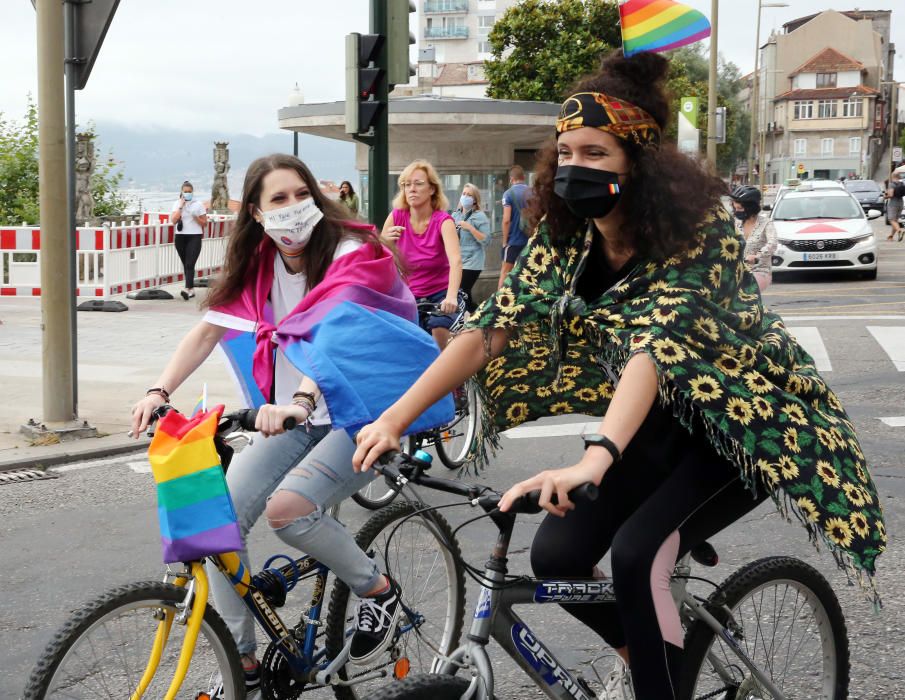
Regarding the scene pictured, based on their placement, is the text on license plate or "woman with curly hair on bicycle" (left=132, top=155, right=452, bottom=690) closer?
"woman with curly hair on bicycle" (left=132, top=155, right=452, bottom=690)

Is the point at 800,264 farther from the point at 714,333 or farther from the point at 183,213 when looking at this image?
the point at 714,333

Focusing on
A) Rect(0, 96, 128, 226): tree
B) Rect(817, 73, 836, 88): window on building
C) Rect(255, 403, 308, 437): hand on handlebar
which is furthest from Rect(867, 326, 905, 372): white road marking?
Rect(817, 73, 836, 88): window on building

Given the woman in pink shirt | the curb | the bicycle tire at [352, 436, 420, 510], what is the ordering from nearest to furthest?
the bicycle tire at [352, 436, 420, 510], the curb, the woman in pink shirt

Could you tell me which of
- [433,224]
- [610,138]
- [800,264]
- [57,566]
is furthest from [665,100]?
[800,264]

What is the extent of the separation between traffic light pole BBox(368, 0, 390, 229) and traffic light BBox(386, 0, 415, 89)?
1.7 inches

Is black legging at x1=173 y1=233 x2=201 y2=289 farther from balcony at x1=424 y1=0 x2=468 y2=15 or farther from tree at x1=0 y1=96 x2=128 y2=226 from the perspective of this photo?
balcony at x1=424 y1=0 x2=468 y2=15

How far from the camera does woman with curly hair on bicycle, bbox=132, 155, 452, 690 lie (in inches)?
128

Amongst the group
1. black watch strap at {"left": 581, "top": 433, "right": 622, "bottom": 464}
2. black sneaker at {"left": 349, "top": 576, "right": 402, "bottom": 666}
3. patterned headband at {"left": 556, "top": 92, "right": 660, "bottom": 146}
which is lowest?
black sneaker at {"left": 349, "top": 576, "right": 402, "bottom": 666}

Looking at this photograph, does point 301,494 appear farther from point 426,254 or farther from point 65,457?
point 426,254

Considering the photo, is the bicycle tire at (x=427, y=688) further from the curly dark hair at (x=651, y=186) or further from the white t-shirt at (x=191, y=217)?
the white t-shirt at (x=191, y=217)

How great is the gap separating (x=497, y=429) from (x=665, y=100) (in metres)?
0.92

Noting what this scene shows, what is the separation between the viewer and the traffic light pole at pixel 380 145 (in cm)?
941

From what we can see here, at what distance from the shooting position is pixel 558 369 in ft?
10.1

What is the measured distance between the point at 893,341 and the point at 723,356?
10.5 meters
